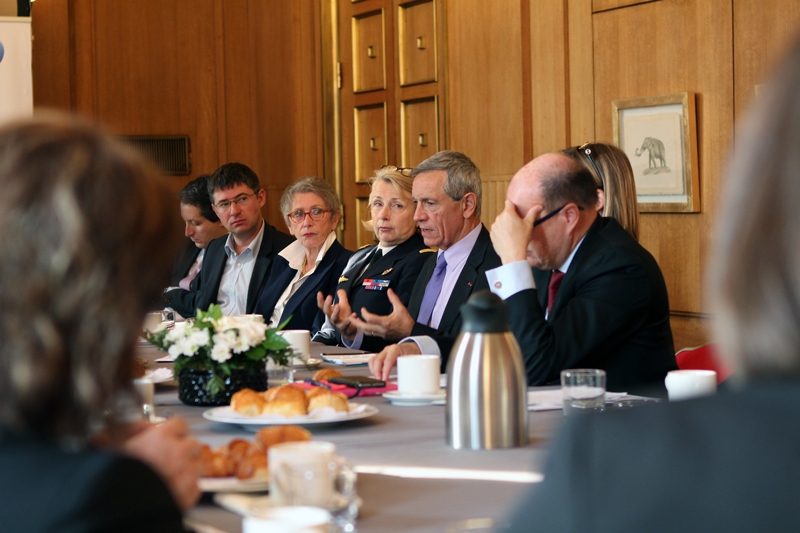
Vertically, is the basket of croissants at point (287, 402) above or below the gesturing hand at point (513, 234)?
below

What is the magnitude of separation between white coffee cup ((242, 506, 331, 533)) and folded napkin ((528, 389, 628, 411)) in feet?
3.96

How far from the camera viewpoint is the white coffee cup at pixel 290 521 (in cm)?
104

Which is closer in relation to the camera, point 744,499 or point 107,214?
point 744,499

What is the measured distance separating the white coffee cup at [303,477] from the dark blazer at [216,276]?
418cm

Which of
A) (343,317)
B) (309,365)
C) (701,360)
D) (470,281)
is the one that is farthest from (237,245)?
(701,360)

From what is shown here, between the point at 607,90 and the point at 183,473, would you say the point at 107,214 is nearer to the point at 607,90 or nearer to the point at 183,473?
the point at 183,473

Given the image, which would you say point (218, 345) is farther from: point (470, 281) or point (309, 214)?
point (309, 214)

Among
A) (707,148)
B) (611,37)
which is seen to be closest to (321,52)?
(611,37)

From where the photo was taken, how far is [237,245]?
5.75 meters

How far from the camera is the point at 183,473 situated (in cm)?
116

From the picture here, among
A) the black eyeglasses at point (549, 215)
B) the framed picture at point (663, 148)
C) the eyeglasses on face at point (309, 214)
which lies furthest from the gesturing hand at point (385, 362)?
the framed picture at point (663, 148)

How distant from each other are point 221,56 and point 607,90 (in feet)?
13.4

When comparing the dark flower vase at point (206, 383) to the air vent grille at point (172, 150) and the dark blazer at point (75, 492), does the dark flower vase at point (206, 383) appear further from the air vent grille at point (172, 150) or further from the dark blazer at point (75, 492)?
the air vent grille at point (172, 150)

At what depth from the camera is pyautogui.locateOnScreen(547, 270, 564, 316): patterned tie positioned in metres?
3.13
